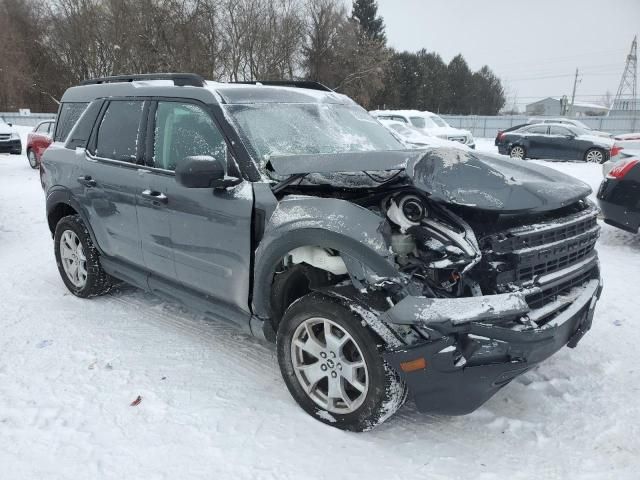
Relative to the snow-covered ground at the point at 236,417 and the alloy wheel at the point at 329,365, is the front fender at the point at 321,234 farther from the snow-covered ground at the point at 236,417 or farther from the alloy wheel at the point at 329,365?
the snow-covered ground at the point at 236,417

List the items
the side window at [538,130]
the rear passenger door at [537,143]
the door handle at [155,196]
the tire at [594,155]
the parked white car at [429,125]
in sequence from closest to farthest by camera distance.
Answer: the door handle at [155,196]
the tire at [594,155]
the rear passenger door at [537,143]
the side window at [538,130]
the parked white car at [429,125]

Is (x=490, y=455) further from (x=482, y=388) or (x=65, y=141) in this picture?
(x=65, y=141)

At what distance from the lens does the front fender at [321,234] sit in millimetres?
2523

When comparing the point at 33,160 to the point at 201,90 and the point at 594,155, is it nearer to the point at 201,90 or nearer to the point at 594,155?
the point at 201,90

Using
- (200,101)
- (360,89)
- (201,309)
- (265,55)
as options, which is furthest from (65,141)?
(360,89)

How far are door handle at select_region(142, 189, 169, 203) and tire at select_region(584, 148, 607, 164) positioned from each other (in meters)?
17.2

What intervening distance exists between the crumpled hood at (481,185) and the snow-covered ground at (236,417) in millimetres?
1247

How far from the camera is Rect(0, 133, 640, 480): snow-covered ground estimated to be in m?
2.57

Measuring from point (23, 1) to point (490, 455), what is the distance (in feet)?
190

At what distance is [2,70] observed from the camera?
142ft

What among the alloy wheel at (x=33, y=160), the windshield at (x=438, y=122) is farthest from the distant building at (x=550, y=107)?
the alloy wheel at (x=33, y=160)

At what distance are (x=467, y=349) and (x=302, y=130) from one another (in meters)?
1.97

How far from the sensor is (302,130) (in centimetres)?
363

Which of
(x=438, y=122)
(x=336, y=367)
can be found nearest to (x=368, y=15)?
(x=438, y=122)
